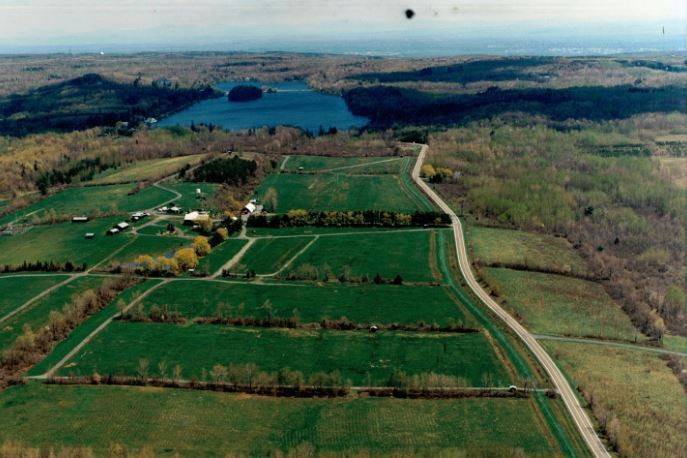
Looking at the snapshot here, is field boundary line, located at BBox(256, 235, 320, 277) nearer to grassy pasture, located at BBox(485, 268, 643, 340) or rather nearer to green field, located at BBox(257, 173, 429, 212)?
green field, located at BBox(257, 173, 429, 212)

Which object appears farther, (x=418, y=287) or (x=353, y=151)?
(x=353, y=151)

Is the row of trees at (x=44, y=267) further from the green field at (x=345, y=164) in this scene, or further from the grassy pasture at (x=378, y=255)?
the green field at (x=345, y=164)

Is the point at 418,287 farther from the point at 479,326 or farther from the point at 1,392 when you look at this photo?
the point at 1,392

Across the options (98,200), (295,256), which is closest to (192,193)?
(98,200)

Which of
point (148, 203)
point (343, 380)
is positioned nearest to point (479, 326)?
point (343, 380)

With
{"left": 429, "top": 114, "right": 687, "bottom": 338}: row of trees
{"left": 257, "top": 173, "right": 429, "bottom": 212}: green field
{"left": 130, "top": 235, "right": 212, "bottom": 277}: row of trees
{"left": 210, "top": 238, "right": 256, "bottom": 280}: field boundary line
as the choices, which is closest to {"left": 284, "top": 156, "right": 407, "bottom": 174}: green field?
{"left": 257, "top": 173, "right": 429, "bottom": 212}: green field

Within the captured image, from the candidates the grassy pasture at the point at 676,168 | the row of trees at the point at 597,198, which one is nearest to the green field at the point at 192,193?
the row of trees at the point at 597,198

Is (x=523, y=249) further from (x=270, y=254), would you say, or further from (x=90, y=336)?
(x=90, y=336)
